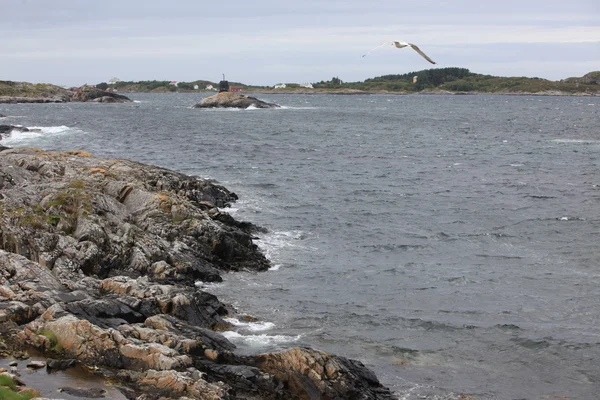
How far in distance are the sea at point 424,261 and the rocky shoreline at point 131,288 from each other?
171cm

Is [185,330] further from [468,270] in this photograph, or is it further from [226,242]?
[468,270]

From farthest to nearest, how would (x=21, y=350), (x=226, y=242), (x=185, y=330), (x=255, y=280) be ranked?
1. (x=226, y=242)
2. (x=255, y=280)
3. (x=185, y=330)
4. (x=21, y=350)

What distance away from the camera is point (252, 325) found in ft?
80.5

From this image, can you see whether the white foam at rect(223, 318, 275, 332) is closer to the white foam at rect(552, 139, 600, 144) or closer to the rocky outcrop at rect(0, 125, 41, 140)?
the rocky outcrop at rect(0, 125, 41, 140)

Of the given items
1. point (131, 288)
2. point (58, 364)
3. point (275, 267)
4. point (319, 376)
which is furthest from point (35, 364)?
point (275, 267)

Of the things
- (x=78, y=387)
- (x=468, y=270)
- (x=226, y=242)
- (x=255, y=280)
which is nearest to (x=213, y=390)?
(x=78, y=387)

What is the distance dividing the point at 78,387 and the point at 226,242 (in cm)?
1594

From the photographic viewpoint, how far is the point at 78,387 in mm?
16453

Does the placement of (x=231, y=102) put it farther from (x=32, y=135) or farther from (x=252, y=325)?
(x=252, y=325)

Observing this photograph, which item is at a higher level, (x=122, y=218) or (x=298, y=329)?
(x=122, y=218)

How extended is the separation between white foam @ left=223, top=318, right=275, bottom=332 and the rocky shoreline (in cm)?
52

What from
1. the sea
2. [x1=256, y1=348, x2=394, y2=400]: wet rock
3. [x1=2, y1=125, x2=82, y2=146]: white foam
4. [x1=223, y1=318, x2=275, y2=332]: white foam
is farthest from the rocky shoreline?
[x1=2, y1=125, x2=82, y2=146]: white foam

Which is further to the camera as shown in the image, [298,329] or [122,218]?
[122,218]

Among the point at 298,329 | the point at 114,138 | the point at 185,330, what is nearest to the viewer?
the point at 185,330
